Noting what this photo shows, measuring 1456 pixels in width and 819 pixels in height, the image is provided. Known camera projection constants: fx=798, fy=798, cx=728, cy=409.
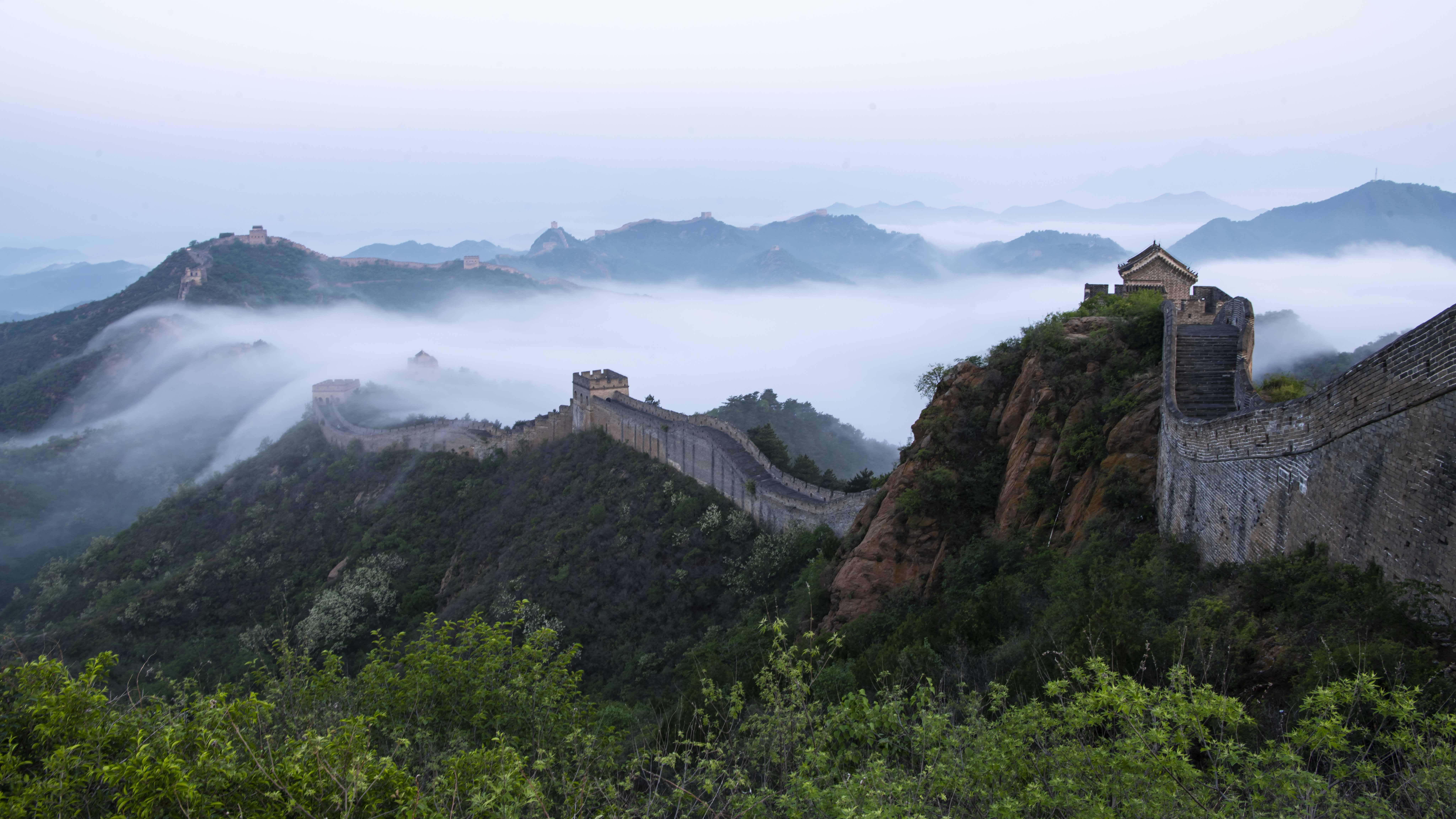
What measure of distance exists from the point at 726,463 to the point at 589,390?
17.6m

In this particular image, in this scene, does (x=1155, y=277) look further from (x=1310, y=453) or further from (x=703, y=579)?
(x=703, y=579)

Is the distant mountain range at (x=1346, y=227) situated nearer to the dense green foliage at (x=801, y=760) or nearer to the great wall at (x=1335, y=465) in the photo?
the great wall at (x=1335, y=465)

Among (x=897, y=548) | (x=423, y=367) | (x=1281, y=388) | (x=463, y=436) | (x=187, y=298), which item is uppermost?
(x=187, y=298)

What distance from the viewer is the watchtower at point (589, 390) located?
49.1 meters

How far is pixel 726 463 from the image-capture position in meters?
34.3

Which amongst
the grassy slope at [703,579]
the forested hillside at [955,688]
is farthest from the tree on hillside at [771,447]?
the forested hillside at [955,688]

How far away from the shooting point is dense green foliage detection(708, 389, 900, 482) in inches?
2761

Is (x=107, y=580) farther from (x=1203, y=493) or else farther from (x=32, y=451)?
(x=1203, y=493)

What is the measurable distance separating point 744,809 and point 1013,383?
1397 cm

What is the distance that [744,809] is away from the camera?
665 centimetres

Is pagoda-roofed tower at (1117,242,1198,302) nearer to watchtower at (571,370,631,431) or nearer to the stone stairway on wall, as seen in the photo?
the stone stairway on wall

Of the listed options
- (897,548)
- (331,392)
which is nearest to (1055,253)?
(331,392)

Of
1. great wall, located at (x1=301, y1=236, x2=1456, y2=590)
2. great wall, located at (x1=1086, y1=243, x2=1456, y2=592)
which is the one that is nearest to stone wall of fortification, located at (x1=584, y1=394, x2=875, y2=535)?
great wall, located at (x1=301, y1=236, x2=1456, y2=590)

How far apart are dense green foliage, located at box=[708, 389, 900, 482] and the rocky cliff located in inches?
1780
